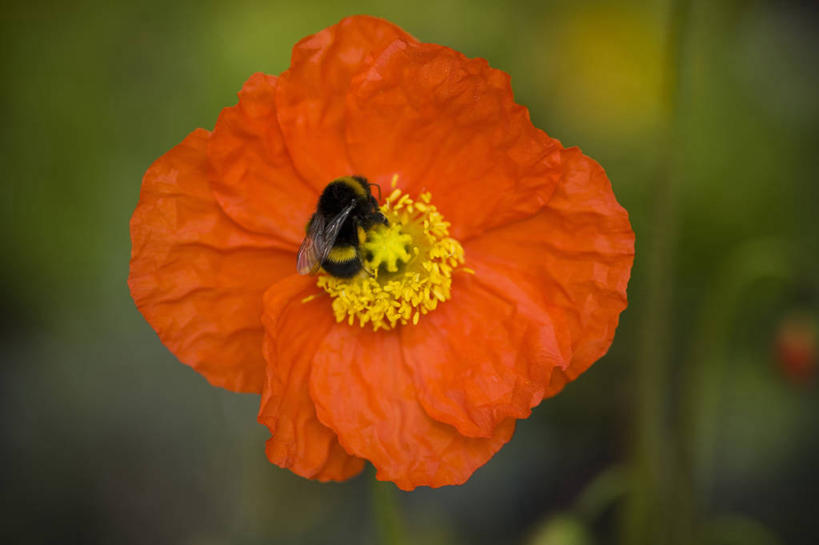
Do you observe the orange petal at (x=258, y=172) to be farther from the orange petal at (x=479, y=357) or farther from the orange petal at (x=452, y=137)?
the orange petal at (x=479, y=357)

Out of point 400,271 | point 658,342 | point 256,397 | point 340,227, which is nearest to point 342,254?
point 340,227

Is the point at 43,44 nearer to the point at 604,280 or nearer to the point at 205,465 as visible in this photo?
the point at 205,465

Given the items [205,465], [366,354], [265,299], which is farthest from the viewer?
[205,465]

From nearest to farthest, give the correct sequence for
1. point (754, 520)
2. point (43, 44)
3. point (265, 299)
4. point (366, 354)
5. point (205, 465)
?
point (265, 299) < point (366, 354) < point (754, 520) < point (205, 465) < point (43, 44)

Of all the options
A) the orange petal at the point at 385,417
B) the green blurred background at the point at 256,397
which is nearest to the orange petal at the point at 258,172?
the orange petal at the point at 385,417

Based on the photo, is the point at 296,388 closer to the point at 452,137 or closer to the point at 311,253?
the point at 311,253

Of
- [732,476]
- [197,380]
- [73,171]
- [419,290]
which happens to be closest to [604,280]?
[419,290]

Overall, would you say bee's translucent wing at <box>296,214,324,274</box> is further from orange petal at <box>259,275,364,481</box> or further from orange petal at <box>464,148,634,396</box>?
orange petal at <box>464,148,634,396</box>

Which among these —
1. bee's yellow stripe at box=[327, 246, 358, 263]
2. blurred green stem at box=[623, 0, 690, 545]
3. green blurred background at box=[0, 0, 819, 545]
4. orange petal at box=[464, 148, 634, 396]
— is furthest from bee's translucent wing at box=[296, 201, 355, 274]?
green blurred background at box=[0, 0, 819, 545]

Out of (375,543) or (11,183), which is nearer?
(375,543)
